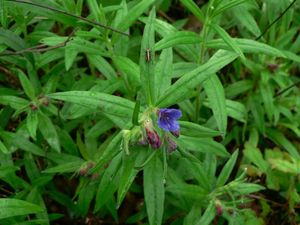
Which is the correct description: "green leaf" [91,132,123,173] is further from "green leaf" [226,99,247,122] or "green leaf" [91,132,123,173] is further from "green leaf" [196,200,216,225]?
"green leaf" [226,99,247,122]

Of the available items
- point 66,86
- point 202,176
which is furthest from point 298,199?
point 66,86

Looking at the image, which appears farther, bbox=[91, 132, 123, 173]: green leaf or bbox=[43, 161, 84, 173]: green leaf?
bbox=[43, 161, 84, 173]: green leaf

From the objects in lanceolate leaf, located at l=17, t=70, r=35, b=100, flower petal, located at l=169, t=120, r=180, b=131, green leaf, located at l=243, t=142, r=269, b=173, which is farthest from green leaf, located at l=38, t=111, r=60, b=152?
green leaf, located at l=243, t=142, r=269, b=173

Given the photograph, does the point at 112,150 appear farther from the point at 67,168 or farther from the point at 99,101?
the point at 67,168

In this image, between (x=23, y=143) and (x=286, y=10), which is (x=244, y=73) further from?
(x=23, y=143)

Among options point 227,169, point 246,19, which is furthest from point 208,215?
point 246,19

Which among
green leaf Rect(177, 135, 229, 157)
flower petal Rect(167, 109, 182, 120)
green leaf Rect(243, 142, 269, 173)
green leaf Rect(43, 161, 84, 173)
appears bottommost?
green leaf Rect(243, 142, 269, 173)
